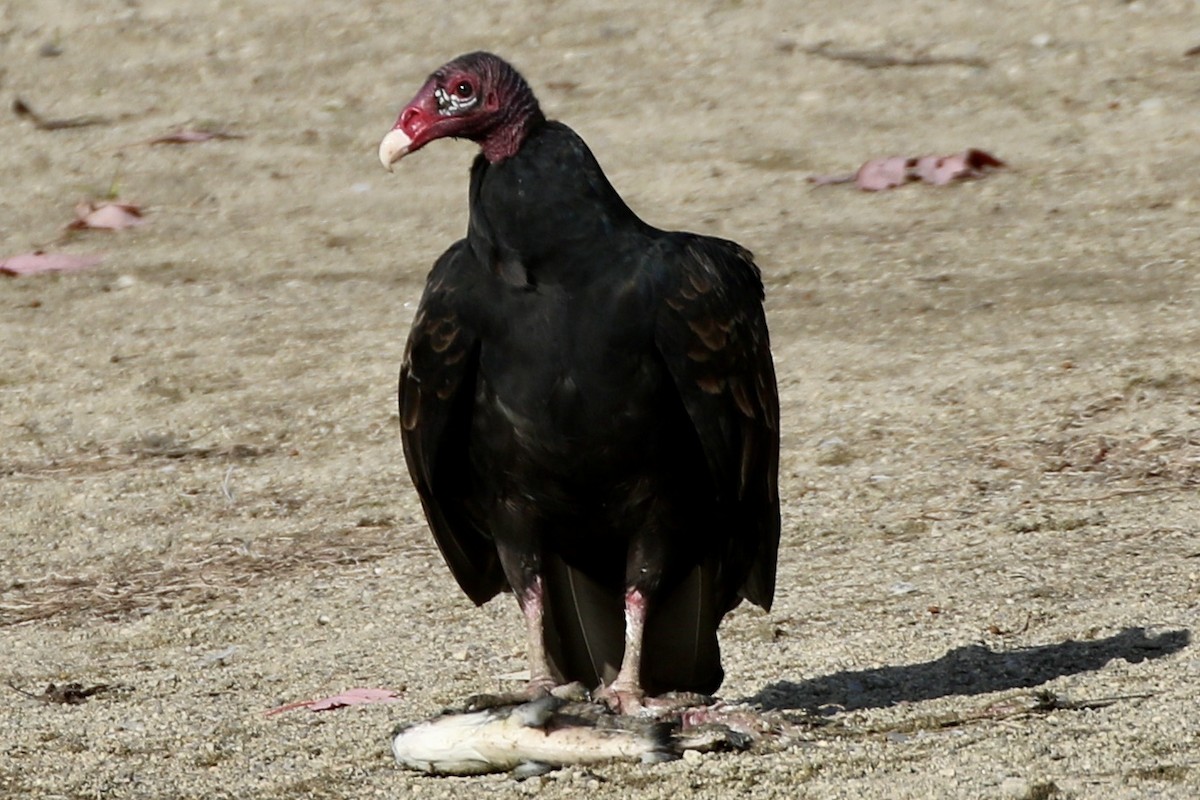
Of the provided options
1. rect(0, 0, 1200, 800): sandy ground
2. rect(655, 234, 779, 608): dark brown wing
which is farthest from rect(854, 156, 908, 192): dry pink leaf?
rect(655, 234, 779, 608): dark brown wing

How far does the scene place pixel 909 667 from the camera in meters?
4.23

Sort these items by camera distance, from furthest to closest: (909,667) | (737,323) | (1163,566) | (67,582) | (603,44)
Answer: (603,44) < (67,582) < (1163,566) < (909,667) < (737,323)

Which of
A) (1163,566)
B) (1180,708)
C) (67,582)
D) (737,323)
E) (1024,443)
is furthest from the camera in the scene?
(1024,443)

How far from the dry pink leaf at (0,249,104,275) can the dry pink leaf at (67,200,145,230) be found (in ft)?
1.19

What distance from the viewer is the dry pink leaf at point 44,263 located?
26.9 ft

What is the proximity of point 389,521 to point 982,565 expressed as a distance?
5.50 feet

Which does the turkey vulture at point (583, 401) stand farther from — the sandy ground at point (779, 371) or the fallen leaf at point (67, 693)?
the fallen leaf at point (67, 693)

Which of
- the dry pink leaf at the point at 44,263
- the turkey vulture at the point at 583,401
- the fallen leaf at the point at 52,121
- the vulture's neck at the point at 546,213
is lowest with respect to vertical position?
the dry pink leaf at the point at 44,263

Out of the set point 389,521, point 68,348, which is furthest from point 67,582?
point 68,348

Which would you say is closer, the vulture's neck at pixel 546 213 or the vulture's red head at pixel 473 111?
the vulture's neck at pixel 546 213

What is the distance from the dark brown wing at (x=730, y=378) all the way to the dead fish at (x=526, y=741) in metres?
0.50

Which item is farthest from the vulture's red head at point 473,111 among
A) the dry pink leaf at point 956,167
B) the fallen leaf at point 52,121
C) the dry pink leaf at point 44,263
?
the fallen leaf at point 52,121

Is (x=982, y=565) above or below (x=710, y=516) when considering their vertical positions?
below

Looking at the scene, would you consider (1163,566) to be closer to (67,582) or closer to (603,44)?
(67,582)
